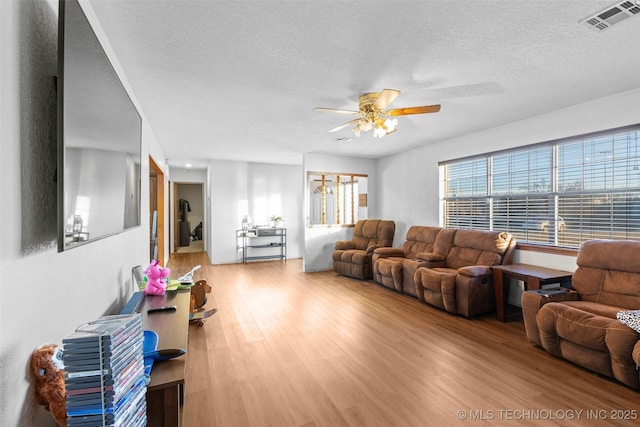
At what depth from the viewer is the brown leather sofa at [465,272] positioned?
3.74m

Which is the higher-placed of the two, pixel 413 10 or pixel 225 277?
pixel 413 10

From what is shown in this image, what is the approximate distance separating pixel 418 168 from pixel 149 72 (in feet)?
15.3

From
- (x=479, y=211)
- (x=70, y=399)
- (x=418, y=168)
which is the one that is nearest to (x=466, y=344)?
(x=479, y=211)

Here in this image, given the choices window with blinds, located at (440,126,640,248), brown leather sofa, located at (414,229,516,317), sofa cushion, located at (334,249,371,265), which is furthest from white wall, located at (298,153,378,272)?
brown leather sofa, located at (414,229,516,317)

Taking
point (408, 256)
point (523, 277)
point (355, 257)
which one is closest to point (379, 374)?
point (523, 277)

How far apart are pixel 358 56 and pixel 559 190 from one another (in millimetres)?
3118

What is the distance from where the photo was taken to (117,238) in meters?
2.24

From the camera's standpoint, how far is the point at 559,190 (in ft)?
12.3

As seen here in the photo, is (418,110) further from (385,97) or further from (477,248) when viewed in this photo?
(477,248)

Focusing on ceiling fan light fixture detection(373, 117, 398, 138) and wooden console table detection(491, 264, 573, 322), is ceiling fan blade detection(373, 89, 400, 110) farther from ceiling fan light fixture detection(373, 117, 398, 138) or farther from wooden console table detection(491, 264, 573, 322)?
wooden console table detection(491, 264, 573, 322)

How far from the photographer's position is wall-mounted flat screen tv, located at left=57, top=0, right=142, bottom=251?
3.50ft

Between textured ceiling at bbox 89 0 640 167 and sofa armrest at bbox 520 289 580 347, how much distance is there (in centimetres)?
200

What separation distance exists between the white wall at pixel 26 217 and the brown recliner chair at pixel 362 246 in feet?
15.7

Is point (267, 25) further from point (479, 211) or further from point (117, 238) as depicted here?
point (479, 211)
